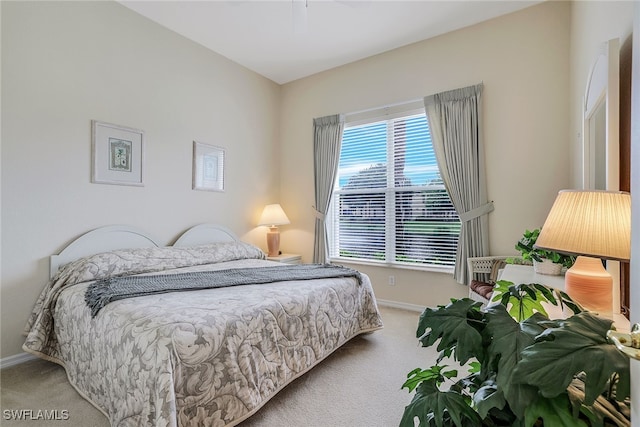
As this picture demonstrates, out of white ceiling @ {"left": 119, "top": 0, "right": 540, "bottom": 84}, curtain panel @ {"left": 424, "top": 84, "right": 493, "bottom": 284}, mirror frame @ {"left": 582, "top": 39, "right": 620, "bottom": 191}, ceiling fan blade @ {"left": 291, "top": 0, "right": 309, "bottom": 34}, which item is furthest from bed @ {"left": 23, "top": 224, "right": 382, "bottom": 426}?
white ceiling @ {"left": 119, "top": 0, "right": 540, "bottom": 84}

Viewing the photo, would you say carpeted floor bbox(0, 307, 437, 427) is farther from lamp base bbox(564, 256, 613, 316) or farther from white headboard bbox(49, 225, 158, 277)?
lamp base bbox(564, 256, 613, 316)

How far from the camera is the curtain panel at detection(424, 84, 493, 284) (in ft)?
10.1

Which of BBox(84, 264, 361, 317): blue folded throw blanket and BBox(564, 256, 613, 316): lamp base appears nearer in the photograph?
BBox(564, 256, 613, 316): lamp base

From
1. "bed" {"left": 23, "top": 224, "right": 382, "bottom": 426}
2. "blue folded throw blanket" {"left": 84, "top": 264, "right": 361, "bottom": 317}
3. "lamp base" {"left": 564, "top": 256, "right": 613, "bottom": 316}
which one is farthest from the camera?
"blue folded throw blanket" {"left": 84, "top": 264, "right": 361, "bottom": 317}

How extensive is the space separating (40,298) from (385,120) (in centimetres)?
378

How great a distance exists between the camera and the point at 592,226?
108 cm

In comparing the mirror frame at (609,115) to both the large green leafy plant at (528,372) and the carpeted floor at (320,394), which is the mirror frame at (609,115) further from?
the carpeted floor at (320,394)

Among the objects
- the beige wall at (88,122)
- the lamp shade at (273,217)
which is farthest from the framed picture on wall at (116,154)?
the lamp shade at (273,217)

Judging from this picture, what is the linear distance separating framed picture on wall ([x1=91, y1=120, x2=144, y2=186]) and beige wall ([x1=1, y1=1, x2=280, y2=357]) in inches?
2.4

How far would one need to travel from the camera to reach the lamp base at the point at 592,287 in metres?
1.23

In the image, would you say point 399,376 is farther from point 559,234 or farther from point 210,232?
point 210,232

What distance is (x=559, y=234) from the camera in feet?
3.79

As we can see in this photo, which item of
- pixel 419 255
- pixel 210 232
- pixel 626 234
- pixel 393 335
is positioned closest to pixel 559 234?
pixel 626 234

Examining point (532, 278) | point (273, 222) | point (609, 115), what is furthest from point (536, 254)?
point (273, 222)
